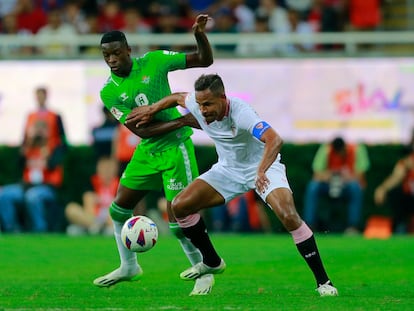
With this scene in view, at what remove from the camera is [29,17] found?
25.7 metres

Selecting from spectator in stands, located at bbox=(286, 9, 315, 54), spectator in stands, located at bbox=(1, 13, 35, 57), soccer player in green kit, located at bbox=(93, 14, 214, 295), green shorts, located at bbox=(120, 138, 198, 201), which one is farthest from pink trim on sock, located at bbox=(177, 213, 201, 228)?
spectator in stands, located at bbox=(1, 13, 35, 57)

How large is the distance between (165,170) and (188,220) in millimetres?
797

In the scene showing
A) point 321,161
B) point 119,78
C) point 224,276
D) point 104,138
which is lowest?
point 321,161

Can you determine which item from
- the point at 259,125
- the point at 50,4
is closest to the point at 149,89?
the point at 259,125

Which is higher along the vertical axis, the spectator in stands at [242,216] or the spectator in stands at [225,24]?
the spectator in stands at [225,24]

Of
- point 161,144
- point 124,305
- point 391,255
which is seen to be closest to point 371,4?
point 391,255

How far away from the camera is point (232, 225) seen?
2266cm

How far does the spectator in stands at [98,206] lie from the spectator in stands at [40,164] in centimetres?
50

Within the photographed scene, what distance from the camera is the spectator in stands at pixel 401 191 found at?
71.4 ft

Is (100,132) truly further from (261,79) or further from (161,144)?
(161,144)

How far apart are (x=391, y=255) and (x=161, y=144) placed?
5.60 metres

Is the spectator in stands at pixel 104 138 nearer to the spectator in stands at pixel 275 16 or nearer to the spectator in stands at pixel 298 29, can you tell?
the spectator in stands at pixel 298 29

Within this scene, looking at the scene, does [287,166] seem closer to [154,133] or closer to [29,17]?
[29,17]

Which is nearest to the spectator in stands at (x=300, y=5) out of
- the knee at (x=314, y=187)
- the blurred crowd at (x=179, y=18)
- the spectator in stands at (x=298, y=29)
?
the blurred crowd at (x=179, y=18)
